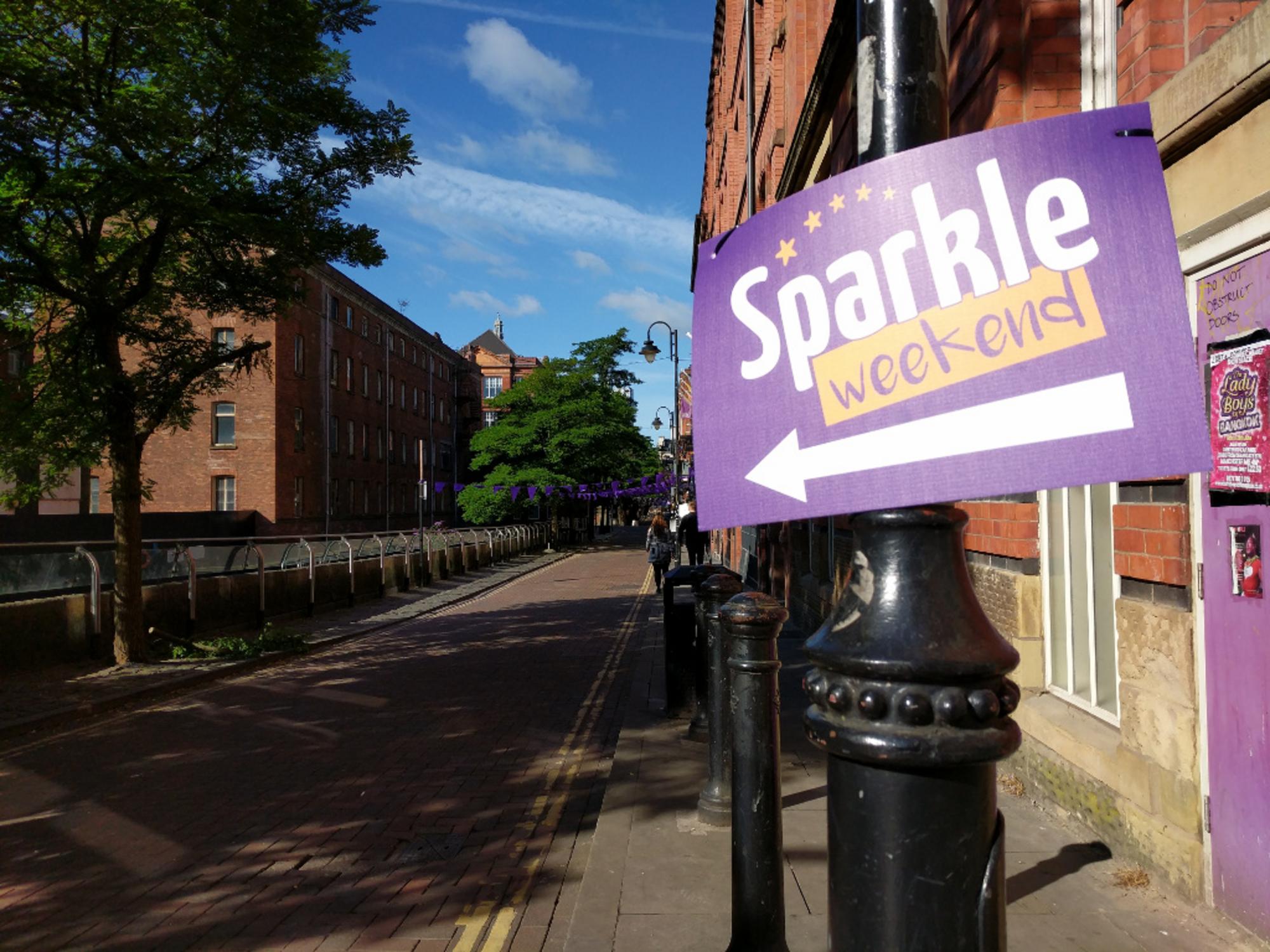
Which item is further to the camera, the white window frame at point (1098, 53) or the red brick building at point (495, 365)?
the red brick building at point (495, 365)

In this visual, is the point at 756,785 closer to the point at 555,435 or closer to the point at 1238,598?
the point at 1238,598

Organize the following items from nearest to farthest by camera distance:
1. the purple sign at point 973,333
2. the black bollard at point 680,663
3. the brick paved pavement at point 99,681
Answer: the purple sign at point 973,333
the black bollard at point 680,663
the brick paved pavement at point 99,681

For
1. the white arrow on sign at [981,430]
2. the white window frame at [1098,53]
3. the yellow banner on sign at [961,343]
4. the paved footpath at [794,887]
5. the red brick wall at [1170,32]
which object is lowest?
the paved footpath at [794,887]

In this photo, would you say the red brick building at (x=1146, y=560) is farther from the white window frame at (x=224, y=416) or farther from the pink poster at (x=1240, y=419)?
the white window frame at (x=224, y=416)

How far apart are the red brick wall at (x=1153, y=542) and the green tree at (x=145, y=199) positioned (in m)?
9.20

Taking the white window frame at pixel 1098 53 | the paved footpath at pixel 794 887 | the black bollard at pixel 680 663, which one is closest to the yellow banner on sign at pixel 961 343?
the paved footpath at pixel 794 887

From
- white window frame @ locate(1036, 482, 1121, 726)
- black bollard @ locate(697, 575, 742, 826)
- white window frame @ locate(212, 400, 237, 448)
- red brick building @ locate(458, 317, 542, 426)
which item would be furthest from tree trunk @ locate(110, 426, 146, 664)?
red brick building @ locate(458, 317, 542, 426)

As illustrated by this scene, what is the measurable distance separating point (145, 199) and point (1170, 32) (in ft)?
31.8

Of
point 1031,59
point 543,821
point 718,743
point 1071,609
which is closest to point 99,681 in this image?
point 543,821

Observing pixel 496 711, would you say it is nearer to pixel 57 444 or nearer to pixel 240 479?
pixel 57 444

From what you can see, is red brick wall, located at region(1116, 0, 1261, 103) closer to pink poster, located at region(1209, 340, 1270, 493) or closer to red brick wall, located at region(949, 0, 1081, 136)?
red brick wall, located at region(949, 0, 1081, 136)

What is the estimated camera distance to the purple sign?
136 centimetres

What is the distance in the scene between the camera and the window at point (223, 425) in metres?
39.9

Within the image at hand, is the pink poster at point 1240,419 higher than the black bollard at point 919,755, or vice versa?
the pink poster at point 1240,419
